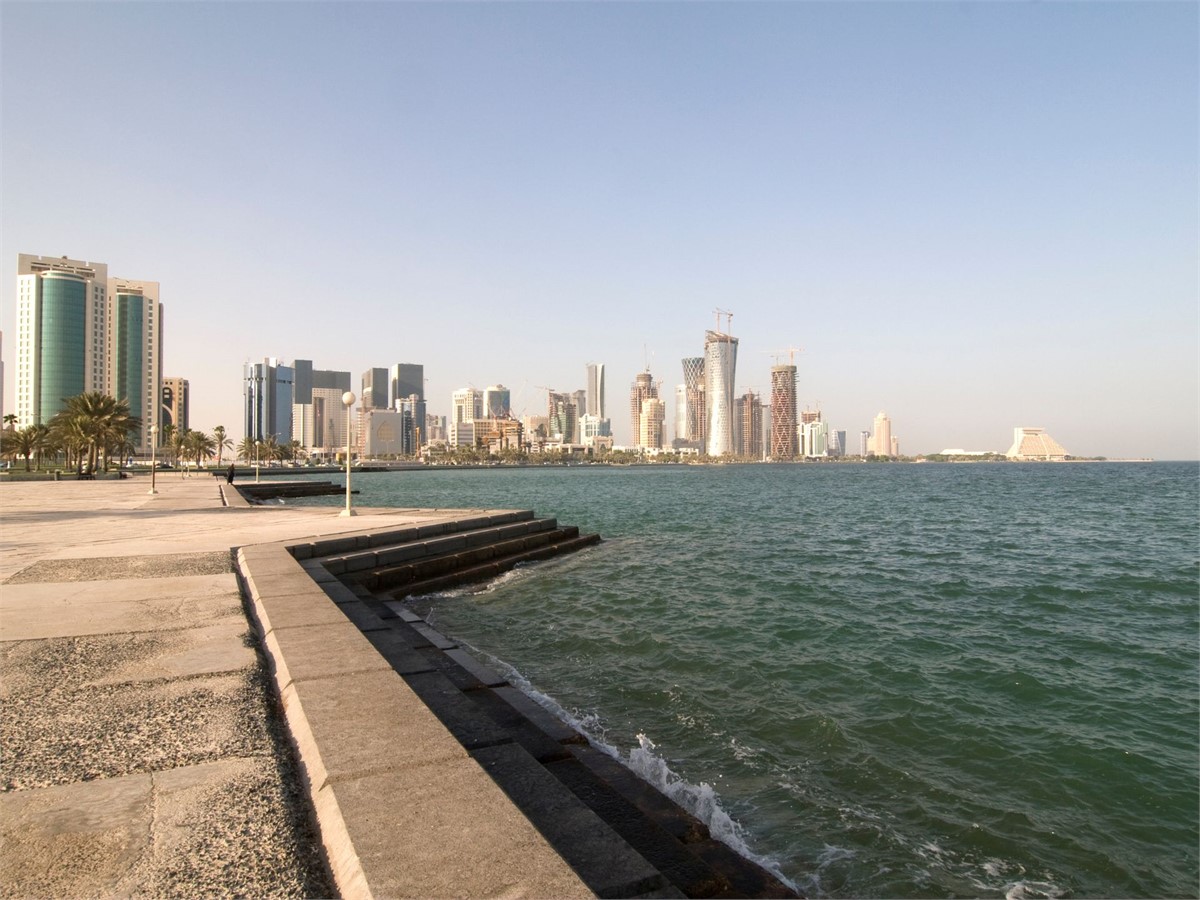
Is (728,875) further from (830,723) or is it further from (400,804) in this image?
(830,723)

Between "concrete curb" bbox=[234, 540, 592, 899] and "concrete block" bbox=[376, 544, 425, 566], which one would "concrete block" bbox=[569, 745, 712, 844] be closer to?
"concrete curb" bbox=[234, 540, 592, 899]

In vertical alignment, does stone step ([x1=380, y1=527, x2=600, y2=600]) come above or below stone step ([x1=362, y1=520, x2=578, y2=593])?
below

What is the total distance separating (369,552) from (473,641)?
13.9 ft

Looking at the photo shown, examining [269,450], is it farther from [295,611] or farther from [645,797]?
[645,797]

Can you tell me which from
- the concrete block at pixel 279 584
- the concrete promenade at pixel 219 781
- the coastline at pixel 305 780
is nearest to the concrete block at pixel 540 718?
Result: the coastline at pixel 305 780

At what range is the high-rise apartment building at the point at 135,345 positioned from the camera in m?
154

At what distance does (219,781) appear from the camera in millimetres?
3686

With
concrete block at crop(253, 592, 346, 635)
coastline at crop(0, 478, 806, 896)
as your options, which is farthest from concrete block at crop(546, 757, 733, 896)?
concrete block at crop(253, 592, 346, 635)

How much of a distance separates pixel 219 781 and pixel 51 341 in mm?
181959

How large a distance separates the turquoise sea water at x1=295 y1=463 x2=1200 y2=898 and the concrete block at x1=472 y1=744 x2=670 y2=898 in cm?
286

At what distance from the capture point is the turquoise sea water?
6.39 m

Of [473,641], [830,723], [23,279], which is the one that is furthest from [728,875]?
[23,279]

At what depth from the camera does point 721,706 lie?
965 cm

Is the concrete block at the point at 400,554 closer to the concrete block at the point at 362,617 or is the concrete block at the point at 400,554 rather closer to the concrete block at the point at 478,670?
the concrete block at the point at 362,617
